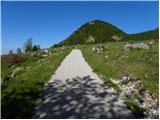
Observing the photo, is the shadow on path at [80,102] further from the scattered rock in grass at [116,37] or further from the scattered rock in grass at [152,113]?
the scattered rock in grass at [116,37]

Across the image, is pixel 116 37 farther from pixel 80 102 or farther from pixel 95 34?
pixel 80 102

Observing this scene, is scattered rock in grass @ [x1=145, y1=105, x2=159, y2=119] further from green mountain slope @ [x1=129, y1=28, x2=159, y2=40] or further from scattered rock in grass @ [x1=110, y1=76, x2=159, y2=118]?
green mountain slope @ [x1=129, y1=28, x2=159, y2=40]

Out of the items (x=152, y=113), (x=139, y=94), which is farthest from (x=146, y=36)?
(x=152, y=113)

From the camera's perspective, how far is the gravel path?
30.2 feet

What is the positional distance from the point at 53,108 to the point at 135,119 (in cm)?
283

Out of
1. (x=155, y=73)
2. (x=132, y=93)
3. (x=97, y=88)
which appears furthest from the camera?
(x=155, y=73)

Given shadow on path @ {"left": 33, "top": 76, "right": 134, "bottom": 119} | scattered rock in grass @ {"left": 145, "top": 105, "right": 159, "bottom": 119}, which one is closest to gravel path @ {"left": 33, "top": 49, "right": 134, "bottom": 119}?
shadow on path @ {"left": 33, "top": 76, "right": 134, "bottom": 119}

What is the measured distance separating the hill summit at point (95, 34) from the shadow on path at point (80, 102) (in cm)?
13124

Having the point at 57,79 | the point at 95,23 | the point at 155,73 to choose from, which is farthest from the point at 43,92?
the point at 95,23

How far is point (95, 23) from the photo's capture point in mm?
192750

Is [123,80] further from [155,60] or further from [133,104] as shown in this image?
[155,60]

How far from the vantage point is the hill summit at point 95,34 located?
153000 millimetres

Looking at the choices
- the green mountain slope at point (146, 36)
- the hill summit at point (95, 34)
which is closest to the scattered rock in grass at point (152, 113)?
the hill summit at point (95, 34)

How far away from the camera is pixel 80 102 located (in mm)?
10562
